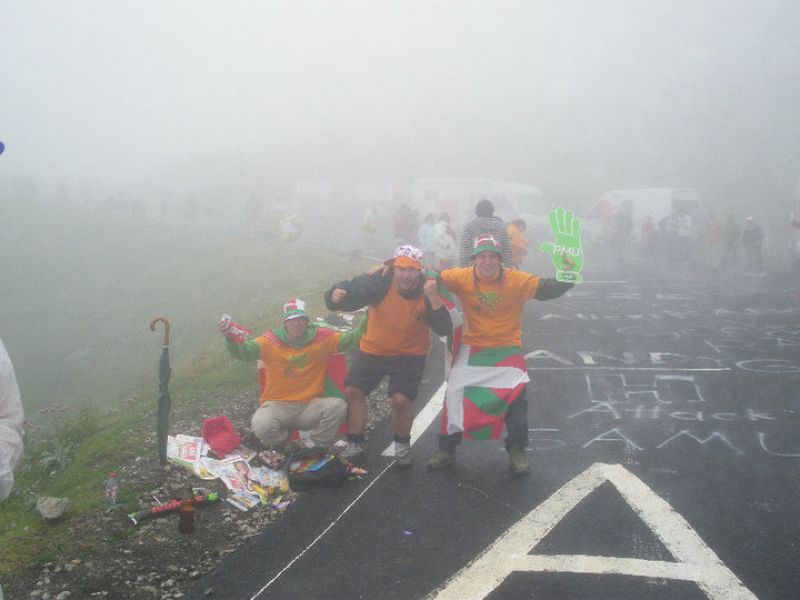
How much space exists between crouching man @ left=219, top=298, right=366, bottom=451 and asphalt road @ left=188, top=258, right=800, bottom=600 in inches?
22.5

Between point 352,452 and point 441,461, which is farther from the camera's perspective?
point 352,452

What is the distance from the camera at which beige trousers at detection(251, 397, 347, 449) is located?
5.93 m

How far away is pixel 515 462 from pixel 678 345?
17.5ft

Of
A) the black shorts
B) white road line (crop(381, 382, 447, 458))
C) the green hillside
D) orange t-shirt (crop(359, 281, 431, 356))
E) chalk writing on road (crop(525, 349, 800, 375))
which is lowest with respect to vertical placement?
the green hillside

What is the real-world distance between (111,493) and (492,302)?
10.4 feet

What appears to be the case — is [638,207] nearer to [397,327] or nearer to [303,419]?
[397,327]

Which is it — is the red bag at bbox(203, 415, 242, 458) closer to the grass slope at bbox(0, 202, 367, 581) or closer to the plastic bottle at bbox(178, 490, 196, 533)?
the grass slope at bbox(0, 202, 367, 581)

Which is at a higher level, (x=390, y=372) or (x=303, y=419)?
(x=390, y=372)

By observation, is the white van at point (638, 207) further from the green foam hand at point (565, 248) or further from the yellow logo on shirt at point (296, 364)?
the yellow logo on shirt at point (296, 364)

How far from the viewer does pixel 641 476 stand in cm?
530

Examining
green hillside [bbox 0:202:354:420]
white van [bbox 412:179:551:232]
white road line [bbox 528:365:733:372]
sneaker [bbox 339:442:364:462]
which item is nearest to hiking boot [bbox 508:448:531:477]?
sneaker [bbox 339:442:364:462]

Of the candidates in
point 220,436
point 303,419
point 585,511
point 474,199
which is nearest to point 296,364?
point 303,419

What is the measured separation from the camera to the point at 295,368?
6.05 meters

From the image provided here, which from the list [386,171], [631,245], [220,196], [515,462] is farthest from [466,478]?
[386,171]
